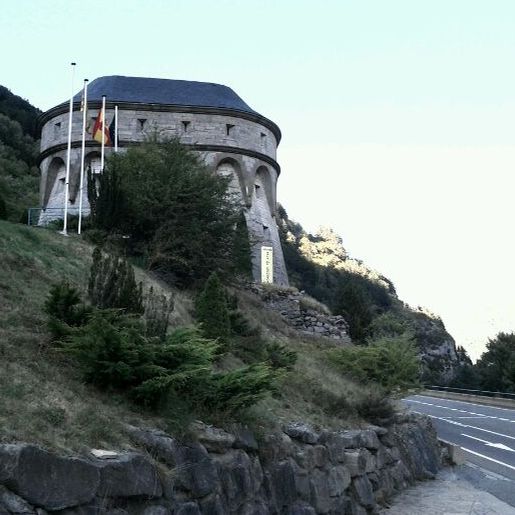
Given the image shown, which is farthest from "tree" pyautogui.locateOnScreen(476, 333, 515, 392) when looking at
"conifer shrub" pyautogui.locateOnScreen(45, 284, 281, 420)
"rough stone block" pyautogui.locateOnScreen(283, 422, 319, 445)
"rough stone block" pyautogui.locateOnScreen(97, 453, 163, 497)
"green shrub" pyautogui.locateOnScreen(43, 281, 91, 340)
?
"rough stone block" pyautogui.locateOnScreen(97, 453, 163, 497)

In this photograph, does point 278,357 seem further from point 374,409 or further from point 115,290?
point 115,290

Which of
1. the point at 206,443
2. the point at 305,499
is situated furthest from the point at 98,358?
the point at 305,499

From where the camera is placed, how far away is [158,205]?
21.4 m

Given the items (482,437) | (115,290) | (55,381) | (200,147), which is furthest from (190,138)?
(55,381)

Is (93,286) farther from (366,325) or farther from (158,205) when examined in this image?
(366,325)

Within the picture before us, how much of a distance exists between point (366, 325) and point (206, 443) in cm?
2880

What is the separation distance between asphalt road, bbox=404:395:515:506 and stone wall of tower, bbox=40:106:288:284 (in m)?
11.9

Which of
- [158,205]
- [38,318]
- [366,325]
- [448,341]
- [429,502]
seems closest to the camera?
[38,318]

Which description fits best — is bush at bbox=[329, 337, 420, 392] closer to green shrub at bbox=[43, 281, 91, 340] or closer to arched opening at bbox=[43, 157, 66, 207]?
green shrub at bbox=[43, 281, 91, 340]

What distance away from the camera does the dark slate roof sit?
38312 mm

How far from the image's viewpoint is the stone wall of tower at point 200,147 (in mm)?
36812

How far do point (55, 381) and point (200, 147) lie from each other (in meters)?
29.8

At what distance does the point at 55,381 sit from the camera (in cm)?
840

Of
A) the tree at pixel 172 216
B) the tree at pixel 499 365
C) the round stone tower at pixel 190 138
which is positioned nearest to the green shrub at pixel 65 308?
the tree at pixel 172 216
